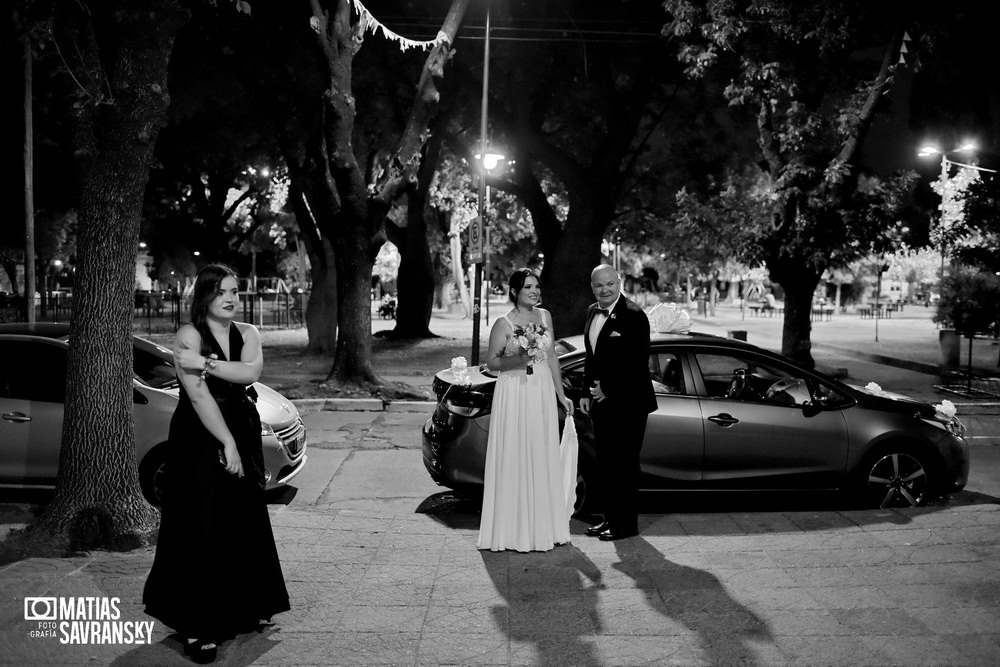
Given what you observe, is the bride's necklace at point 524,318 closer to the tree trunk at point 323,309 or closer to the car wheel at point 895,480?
the car wheel at point 895,480

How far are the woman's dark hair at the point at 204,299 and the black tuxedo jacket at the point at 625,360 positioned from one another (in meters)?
2.80

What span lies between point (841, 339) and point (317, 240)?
58.0ft

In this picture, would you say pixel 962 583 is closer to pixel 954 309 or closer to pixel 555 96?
pixel 954 309

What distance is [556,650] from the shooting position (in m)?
4.54

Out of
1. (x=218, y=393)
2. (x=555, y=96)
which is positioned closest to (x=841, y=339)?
(x=555, y=96)

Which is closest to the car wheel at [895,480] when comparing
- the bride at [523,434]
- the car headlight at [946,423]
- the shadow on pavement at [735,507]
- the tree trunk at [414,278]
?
the shadow on pavement at [735,507]

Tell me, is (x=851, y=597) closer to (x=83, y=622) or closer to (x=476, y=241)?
(x=83, y=622)

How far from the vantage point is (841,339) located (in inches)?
1206

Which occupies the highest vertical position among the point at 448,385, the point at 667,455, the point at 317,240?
the point at 317,240

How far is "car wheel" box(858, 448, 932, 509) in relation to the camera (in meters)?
7.51

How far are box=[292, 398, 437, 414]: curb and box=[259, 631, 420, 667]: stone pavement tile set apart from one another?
953 cm

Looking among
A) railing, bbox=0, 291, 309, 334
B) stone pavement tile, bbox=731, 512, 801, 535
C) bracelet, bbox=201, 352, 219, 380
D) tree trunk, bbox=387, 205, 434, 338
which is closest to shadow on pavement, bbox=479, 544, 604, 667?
stone pavement tile, bbox=731, 512, 801, 535

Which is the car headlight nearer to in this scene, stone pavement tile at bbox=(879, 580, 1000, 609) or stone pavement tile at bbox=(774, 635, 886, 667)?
stone pavement tile at bbox=(879, 580, 1000, 609)

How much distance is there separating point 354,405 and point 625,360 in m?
8.77
